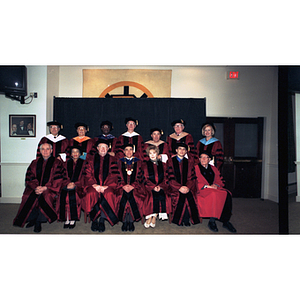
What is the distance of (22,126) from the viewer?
4250 millimetres

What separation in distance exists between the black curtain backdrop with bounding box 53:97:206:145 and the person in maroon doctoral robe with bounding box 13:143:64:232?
3.98 ft

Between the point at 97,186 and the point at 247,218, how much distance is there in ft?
8.41

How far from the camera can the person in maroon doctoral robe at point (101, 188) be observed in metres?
3.03

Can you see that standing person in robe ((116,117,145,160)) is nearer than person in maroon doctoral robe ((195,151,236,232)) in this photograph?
No

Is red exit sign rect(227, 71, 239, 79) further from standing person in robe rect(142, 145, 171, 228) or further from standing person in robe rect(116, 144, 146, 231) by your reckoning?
standing person in robe rect(116, 144, 146, 231)

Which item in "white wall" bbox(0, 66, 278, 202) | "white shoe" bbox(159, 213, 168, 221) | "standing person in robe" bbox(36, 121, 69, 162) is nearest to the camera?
"white shoe" bbox(159, 213, 168, 221)

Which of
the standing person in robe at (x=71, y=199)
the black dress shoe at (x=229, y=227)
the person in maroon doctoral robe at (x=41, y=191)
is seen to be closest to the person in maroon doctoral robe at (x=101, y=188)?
the standing person in robe at (x=71, y=199)

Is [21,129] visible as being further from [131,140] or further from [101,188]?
[101,188]

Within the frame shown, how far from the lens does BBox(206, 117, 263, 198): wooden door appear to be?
498 cm

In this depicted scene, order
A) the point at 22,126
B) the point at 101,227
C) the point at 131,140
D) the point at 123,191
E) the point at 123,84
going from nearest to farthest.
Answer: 1. the point at 101,227
2. the point at 123,191
3. the point at 131,140
4. the point at 22,126
5. the point at 123,84

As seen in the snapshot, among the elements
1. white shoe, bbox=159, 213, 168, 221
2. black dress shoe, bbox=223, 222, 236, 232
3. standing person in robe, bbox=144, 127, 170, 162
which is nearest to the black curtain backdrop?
standing person in robe, bbox=144, 127, 170, 162

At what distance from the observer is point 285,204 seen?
262 centimetres

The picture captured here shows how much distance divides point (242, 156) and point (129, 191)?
3157 mm

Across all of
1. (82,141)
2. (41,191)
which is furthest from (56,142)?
(41,191)
